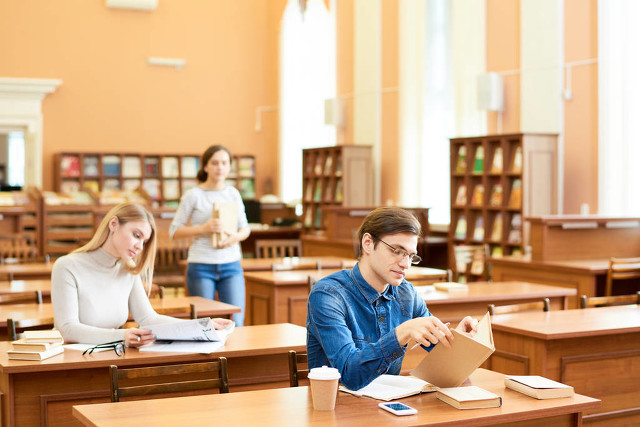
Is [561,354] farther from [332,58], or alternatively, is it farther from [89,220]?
[332,58]

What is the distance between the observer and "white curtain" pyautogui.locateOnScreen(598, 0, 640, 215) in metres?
8.59

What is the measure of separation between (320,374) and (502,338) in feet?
6.91

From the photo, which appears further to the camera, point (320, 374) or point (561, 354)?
point (561, 354)

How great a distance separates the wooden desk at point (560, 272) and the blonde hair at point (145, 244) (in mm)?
3846

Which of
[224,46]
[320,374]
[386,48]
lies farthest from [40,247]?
[320,374]

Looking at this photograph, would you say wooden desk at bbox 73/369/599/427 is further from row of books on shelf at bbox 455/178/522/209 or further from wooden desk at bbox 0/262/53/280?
row of books on shelf at bbox 455/178/522/209

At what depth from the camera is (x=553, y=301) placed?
577 cm

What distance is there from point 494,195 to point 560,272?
2528 millimetres

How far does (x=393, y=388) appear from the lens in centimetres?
270

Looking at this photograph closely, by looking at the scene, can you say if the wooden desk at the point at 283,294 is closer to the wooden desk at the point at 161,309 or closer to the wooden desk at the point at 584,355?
the wooden desk at the point at 161,309

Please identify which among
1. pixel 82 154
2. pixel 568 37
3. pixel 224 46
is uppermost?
pixel 224 46

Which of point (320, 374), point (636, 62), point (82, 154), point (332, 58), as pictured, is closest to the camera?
point (320, 374)

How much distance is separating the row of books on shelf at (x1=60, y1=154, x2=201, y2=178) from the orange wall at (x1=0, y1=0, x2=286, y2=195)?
0.37 metres

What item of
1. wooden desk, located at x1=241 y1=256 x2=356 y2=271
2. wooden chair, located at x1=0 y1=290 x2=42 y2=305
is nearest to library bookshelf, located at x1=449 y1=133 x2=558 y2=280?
wooden desk, located at x1=241 y1=256 x2=356 y2=271
